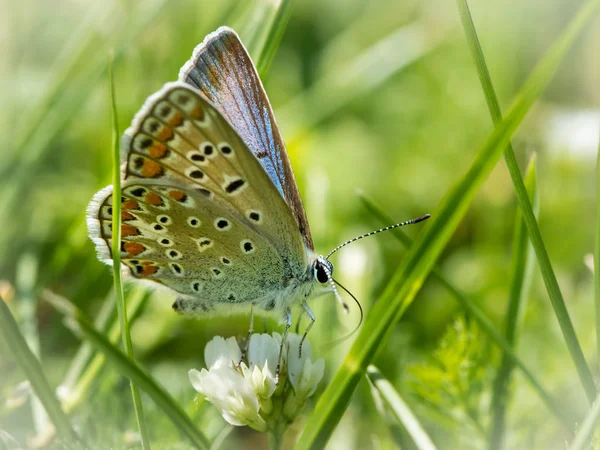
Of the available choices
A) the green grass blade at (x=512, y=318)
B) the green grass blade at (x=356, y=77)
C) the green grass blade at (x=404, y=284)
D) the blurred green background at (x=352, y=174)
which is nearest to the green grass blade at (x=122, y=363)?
the green grass blade at (x=404, y=284)

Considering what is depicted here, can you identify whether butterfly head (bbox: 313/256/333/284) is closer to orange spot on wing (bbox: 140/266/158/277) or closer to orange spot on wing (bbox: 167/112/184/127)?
orange spot on wing (bbox: 140/266/158/277)

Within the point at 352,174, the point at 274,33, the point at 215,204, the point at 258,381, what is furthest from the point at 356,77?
the point at 258,381

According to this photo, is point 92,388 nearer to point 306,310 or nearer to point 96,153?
point 306,310

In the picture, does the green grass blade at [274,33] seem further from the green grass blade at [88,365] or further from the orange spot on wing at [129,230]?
the green grass blade at [88,365]

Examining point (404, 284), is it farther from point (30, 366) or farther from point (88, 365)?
point (88, 365)

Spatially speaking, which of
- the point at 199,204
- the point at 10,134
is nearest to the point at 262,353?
the point at 199,204
